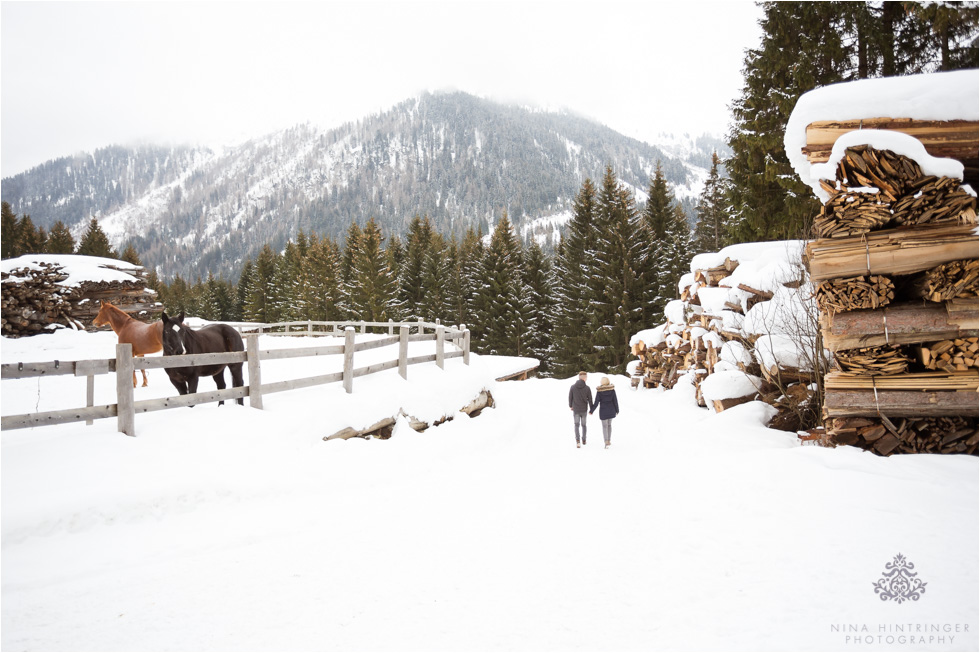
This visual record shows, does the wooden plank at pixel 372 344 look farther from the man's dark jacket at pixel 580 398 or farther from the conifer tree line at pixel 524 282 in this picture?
the conifer tree line at pixel 524 282

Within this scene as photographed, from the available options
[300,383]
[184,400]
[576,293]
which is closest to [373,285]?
[576,293]

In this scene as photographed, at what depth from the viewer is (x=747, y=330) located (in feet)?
34.5

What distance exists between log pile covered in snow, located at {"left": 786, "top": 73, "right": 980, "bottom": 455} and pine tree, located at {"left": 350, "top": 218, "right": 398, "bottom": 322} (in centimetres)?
3320

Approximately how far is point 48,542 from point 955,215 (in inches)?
399

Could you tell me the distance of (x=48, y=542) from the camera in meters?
4.36

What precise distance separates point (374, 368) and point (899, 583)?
27.3 ft

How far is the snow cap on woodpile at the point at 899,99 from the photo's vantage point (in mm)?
5168

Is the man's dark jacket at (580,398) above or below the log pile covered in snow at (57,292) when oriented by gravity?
below

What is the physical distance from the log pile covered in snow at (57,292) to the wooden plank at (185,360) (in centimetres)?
1821

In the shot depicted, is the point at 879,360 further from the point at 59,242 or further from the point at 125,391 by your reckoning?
the point at 59,242

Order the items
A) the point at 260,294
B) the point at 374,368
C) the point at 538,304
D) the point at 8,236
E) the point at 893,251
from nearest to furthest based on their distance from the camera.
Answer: the point at 893,251 < the point at 374,368 < the point at 538,304 < the point at 8,236 < the point at 260,294

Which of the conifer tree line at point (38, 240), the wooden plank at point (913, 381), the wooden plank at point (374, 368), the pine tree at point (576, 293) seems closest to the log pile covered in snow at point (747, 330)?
the wooden plank at point (913, 381)

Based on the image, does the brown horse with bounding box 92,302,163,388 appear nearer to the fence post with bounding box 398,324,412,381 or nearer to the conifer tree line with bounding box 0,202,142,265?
the fence post with bounding box 398,324,412,381

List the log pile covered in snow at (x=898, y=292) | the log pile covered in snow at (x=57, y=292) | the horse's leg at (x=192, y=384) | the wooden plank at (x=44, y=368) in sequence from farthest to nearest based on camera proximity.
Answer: the log pile covered in snow at (x=57, y=292) → the horse's leg at (x=192, y=384) → the log pile covered in snow at (x=898, y=292) → the wooden plank at (x=44, y=368)
